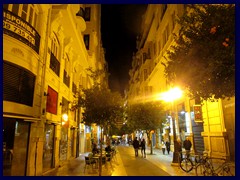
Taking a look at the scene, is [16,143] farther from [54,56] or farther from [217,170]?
[217,170]

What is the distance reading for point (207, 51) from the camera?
612 centimetres

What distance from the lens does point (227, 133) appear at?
12570 millimetres

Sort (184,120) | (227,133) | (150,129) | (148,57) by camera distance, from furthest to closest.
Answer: (148,57) < (150,129) < (184,120) < (227,133)

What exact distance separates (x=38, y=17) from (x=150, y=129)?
15.7 metres

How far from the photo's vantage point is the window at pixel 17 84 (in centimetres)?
670

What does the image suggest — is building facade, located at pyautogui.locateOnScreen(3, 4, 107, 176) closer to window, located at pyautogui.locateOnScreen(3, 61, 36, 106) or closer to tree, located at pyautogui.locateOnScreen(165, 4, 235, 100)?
window, located at pyautogui.locateOnScreen(3, 61, 36, 106)

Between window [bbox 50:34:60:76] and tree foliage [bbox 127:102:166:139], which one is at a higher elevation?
window [bbox 50:34:60:76]

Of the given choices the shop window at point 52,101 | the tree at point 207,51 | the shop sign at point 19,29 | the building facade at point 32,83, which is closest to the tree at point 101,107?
the building facade at point 32,83

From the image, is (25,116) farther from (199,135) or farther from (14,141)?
(199,135)

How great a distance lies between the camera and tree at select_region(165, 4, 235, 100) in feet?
19.4

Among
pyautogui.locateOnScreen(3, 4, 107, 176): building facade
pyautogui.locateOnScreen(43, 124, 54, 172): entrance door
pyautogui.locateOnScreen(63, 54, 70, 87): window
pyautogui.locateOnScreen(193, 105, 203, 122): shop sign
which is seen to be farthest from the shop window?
pyautogui.locateOnScreen(193, 105, 203, 122): shop sign

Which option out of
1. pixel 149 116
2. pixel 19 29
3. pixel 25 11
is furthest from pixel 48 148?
pixel 149 116

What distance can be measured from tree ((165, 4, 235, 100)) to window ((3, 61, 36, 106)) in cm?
511
